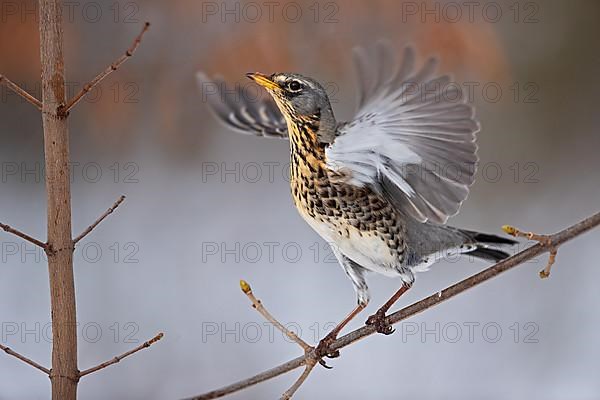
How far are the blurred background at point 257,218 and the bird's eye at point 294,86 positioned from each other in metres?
0.67

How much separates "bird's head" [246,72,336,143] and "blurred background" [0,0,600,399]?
649mm

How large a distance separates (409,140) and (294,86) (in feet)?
0.41

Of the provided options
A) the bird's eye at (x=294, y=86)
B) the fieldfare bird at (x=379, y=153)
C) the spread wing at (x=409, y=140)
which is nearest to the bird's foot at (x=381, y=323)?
the fieldfare bird at (x=379, y=153)

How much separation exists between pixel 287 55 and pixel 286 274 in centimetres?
46

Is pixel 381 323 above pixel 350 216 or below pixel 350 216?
below

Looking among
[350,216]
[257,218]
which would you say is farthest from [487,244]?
[257,218]

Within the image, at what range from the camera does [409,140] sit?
76 centimetres

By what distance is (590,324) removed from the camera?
1.56 meters

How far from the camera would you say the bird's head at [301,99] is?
Answer: 74cm

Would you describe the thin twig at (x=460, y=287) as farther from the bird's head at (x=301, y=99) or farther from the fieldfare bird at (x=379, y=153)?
the bird's head at (x=301, y=99)

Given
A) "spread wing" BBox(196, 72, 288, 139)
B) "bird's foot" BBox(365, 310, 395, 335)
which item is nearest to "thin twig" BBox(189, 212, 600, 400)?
"bird's foot" BBox(365, 310, 395, 335)

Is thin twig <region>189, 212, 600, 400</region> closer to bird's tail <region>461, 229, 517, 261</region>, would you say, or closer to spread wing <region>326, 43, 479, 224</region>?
spread wing <region>326, 43, 479, 224</region>

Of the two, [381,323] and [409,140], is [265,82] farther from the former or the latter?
[381,323]

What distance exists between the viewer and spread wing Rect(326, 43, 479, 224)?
73 cm
